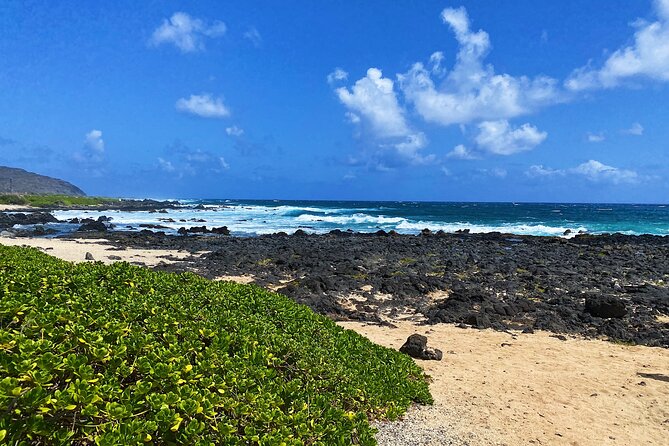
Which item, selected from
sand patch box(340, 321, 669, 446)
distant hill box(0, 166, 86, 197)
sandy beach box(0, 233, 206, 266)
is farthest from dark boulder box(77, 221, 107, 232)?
distant hill box(0, 166, 86, 197)

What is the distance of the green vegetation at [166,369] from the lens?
2266 millimetres

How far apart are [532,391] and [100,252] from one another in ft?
71.1

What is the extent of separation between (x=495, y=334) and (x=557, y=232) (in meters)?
35.5

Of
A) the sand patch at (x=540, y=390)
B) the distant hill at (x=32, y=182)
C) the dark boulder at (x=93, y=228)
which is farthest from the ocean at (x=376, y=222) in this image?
the distant hill at (x=32, y=182)

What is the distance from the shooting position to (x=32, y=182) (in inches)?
5320

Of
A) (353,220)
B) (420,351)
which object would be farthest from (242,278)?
(353,220)

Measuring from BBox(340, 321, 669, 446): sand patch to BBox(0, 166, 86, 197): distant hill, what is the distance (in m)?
138

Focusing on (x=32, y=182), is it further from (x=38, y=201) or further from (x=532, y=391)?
(x=532, y=391)

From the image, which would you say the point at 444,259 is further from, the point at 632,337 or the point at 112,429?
the point at 112,429

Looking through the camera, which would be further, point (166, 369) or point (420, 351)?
point (420, 351)

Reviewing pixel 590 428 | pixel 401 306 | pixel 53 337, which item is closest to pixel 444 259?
pixel 401 306

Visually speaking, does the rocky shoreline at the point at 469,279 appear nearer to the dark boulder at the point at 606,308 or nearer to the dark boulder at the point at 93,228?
the dark boulder at the point at 606,308

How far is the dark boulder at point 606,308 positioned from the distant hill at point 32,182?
138m

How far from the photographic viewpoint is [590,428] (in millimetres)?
5664
